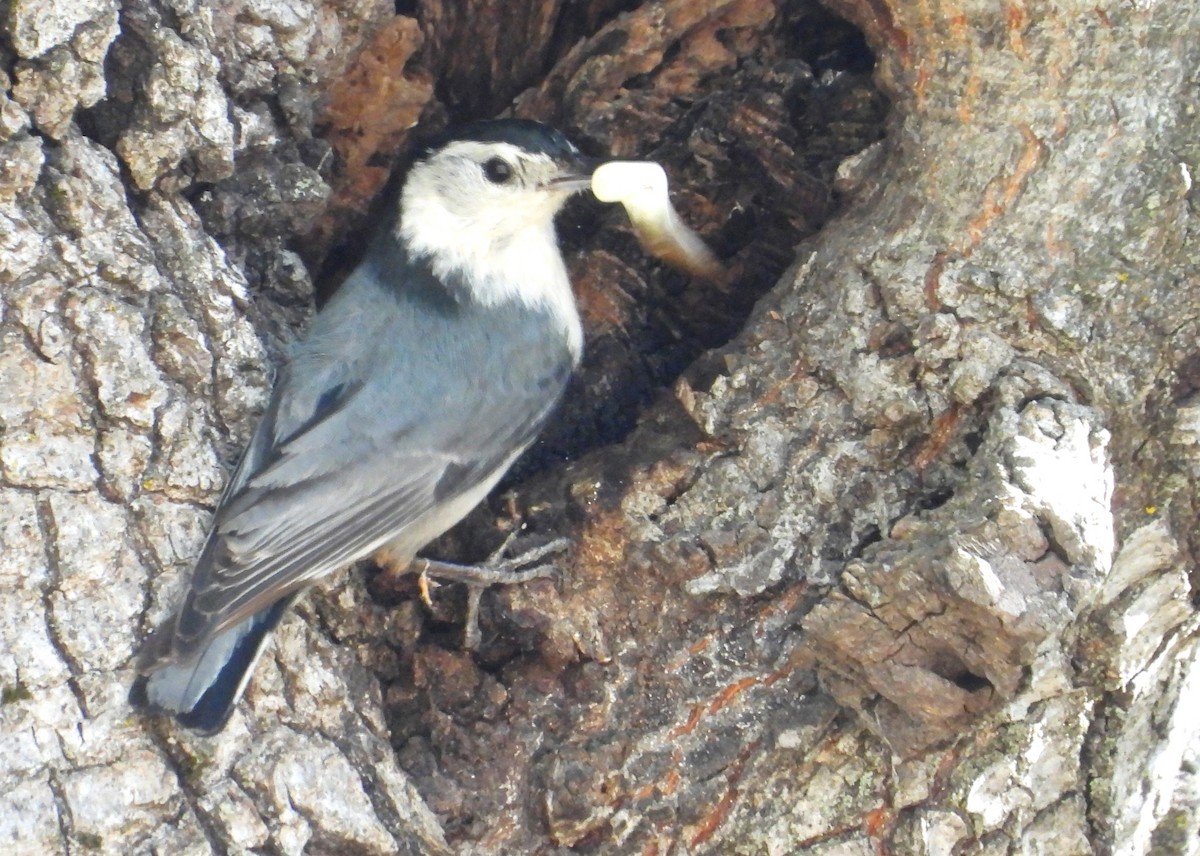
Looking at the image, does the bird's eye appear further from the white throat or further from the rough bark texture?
the rough bark texture

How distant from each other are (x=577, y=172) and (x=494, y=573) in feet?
2.37

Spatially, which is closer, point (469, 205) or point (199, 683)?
point (199, 683)

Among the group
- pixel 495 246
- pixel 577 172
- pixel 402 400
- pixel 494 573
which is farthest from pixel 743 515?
pixel 495 246

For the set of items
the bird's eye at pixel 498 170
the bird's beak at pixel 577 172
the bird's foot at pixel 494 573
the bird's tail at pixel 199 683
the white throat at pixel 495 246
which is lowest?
the bird's tail at pixel 199 683

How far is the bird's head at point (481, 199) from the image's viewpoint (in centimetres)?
225

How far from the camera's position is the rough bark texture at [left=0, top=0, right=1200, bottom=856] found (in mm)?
1564

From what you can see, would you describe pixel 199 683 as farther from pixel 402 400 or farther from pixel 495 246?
pixel 495 246

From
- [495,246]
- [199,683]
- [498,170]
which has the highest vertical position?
[498,170]

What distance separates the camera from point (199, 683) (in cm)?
156

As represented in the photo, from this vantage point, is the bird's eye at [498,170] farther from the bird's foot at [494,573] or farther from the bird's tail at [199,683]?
the bird's tail at [199,683]

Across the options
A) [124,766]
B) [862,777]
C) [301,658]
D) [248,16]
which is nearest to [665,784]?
[862,777]

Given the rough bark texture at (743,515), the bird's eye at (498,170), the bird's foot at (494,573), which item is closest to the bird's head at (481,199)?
the bird's eye at (498,170)

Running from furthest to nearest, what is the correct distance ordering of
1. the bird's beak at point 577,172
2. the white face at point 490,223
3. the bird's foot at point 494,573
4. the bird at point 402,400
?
the white face at point 490,223
the bird's beak at point 577,172
the bird's foot at point 494,573
the bird at point 402,400

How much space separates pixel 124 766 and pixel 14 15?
3.14 feet
